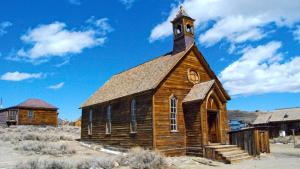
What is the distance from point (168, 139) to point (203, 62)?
702 cm

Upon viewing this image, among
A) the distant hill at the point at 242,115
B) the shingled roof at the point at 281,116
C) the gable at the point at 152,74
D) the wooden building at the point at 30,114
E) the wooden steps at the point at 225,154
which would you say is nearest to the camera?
the wooden steps at the point at 225,154

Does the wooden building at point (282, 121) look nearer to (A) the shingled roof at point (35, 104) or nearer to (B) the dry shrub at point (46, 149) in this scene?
(A) the shingled roof at point (35, 104)

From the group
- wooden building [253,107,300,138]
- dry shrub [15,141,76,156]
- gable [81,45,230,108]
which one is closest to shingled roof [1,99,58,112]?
gable [81,45,230,108]

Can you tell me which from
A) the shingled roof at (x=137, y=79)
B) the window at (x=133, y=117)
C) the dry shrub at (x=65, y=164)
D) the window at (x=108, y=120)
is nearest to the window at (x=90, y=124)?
the shingled roof at (x=137, y=79)

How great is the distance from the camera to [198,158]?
2019 centimetres

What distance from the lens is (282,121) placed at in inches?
1916

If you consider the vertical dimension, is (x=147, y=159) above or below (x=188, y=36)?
below

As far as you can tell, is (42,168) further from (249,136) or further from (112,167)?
(249,136)

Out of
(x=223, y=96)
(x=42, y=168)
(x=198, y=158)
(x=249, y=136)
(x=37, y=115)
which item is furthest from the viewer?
(x=37, y=115)

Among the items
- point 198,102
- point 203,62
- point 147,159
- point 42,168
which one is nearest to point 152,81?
point 198,102

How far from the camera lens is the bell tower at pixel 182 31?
2448 centimetres

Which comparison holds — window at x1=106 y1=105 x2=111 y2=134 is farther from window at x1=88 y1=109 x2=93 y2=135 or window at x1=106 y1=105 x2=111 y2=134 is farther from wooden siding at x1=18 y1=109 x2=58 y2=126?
wooden siding at x1=18 y1=109 x2=58 y2=126

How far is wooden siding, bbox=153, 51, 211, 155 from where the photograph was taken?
2095 cm

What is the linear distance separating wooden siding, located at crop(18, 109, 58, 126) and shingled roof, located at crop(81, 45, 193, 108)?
1958cm
